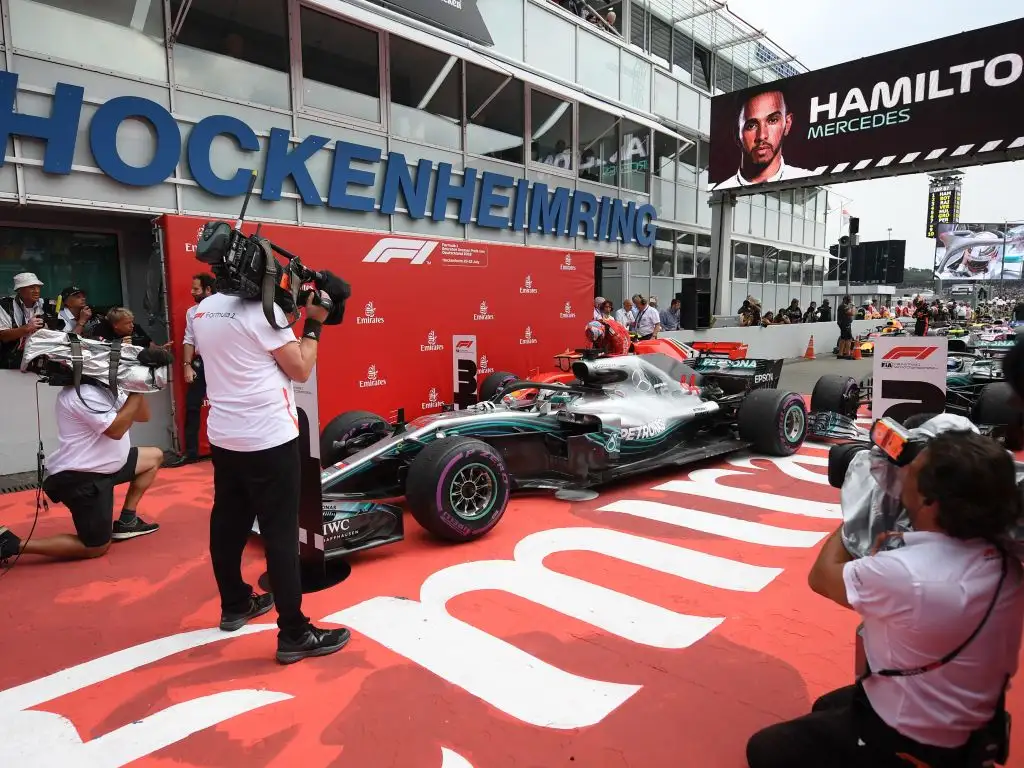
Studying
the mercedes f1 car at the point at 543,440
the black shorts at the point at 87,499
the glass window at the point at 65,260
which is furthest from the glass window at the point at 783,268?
the black shorts at the point at 87,499

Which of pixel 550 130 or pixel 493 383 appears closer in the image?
pixel 493 383

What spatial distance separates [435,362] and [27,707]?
6841 millimetres

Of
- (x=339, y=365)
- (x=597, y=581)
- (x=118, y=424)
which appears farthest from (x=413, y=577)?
(x=339, y=365)

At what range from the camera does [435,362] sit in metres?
9.20

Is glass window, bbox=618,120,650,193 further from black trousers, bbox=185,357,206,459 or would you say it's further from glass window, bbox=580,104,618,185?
black trousers, bbox=185,357,206,459

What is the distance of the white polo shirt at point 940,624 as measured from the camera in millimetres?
1512

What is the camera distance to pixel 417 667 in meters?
2.84

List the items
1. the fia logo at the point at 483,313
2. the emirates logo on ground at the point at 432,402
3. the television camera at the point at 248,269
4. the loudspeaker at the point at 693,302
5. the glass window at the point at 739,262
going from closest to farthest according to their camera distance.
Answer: the television camera at the point at 248,269 → the emirates logo on ground at the point at 432,402 → the fia logo at the point at 483,313 → the loudspeaker at the point at 693,302 → the glass window at the point at 739,262

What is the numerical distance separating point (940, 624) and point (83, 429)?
441cm

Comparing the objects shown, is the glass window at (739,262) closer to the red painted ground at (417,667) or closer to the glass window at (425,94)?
the glass window at (425,94)

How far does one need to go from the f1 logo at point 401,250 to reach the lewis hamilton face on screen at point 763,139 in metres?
10.6

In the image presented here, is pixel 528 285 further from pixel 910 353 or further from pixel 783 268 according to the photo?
pixel 783 268

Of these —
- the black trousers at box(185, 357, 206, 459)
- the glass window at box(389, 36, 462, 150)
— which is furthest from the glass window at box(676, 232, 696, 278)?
the black trousers at box(185, 357, 206, 459)

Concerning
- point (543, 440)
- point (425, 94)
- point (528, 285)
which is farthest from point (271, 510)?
point (425, 94)
